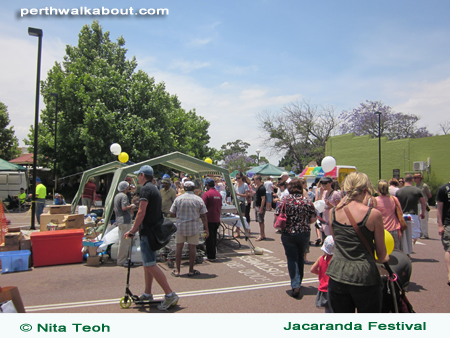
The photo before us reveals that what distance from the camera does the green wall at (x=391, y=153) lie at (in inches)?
888

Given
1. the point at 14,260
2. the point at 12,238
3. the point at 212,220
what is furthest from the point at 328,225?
the point at 12,238

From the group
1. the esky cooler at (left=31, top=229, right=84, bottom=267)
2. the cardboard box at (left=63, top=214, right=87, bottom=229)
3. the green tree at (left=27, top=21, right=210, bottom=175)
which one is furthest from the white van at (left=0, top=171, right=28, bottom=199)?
the esky cooler at (left=31, top=229, right=84, bottom=267)

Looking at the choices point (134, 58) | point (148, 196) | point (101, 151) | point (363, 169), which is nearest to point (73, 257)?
point (148, 196)

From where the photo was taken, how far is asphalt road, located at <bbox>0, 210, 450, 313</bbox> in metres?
4.59

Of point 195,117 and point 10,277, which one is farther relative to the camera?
point 195,117

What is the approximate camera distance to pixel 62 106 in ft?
75.3

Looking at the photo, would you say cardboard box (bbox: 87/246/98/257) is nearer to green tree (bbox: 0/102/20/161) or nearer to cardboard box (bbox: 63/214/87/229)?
cardboard box (bbox: 63/214/87/229)

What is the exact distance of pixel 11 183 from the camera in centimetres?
2153

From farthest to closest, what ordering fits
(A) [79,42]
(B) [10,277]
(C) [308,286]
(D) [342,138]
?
(D) [342,138] → (A) [79,42] → (B) [10,277] → (C) [308,286]

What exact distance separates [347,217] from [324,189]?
186 inches

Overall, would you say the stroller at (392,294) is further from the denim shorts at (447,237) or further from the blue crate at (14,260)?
the blue crate at (14,260)

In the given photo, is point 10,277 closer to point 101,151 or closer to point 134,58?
point 101,151

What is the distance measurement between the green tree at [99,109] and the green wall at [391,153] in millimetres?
16592

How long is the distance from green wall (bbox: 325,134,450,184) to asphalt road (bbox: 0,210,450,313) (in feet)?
59.0
